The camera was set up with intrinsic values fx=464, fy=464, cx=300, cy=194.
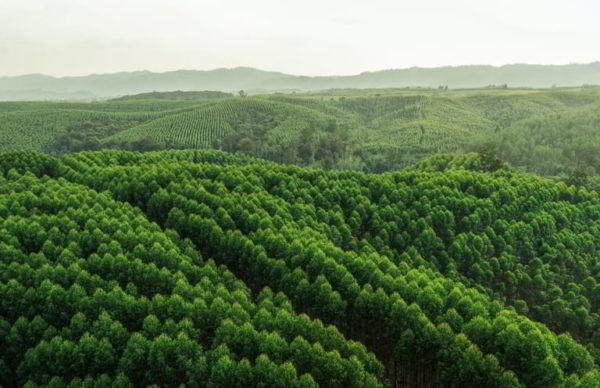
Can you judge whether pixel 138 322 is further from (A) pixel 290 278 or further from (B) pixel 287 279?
(A) pixel 290 278

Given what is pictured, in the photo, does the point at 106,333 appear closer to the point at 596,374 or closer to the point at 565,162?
the point at 596,374

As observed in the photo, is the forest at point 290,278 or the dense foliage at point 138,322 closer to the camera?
the dense foliage at point 138,322

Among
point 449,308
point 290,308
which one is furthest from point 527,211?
point 290,308

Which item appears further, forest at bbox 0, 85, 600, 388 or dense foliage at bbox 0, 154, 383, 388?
forest at bbox 0, 85, 600, 388

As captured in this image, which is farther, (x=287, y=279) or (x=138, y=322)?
(x=287, y=279)

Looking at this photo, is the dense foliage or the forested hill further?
the forested hill

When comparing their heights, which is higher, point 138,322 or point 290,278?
point 290,278

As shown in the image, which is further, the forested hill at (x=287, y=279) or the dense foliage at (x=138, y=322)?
the forested hill at (x=287, y=279)

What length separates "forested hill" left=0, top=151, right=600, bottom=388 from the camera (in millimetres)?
30375

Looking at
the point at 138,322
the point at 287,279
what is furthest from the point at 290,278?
the point at 138,322

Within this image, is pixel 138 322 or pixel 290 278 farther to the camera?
pixel 290 278

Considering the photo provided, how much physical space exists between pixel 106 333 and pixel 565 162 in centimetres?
15132

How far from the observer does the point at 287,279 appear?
4116 centimetres

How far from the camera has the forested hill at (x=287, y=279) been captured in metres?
30.4
